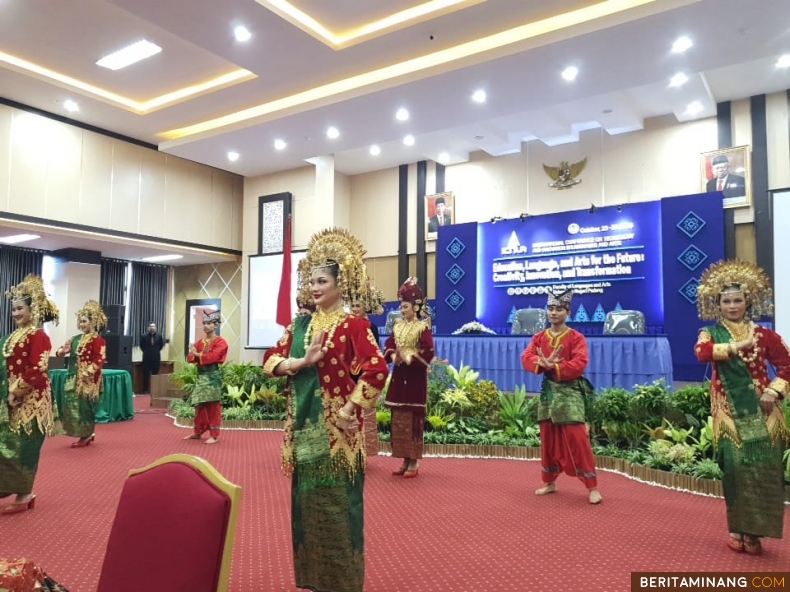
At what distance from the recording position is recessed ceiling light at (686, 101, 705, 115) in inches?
351

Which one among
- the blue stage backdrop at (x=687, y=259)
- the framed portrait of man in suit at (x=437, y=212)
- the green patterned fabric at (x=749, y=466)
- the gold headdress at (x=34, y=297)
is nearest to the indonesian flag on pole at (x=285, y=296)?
the framed portrait of man in suit at (x=437, y=212)

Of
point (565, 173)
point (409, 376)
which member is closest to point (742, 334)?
point (409, 376)

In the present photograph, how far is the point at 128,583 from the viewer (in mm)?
1235

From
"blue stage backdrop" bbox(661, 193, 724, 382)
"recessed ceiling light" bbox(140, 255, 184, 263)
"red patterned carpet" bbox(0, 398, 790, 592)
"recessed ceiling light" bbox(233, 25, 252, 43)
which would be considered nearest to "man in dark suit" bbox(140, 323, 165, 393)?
"recessed ceiling light" bbox(140, 255, 184, 263)

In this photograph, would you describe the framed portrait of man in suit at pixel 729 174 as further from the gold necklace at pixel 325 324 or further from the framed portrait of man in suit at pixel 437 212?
the gold necklace at pixel 325 324

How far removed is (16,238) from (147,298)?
3670 mm

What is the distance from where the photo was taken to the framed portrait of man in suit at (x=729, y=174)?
8.87 m

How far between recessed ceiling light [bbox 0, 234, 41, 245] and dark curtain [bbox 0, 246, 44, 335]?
40 cm

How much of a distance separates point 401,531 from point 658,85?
7.55m

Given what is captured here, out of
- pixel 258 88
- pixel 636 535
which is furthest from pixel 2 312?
pixel 636 535

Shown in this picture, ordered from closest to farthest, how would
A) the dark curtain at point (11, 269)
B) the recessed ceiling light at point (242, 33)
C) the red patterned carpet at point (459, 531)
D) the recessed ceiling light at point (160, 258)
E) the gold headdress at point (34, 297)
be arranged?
the red patterned carpet at point (459, 531) → the gold headdress at point (34, 297) → the recessed ceiling light at point (242, 33) → the dark curtain at point (11, 269) → the recessed ceiling light at point (160, 258)

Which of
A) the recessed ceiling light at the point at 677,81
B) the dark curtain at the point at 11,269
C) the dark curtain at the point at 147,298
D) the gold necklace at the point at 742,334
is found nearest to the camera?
the gold necklace at the point at 742,334

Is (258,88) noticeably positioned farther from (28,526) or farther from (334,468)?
(334,468)

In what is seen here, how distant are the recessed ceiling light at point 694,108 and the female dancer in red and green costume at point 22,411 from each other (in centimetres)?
905
